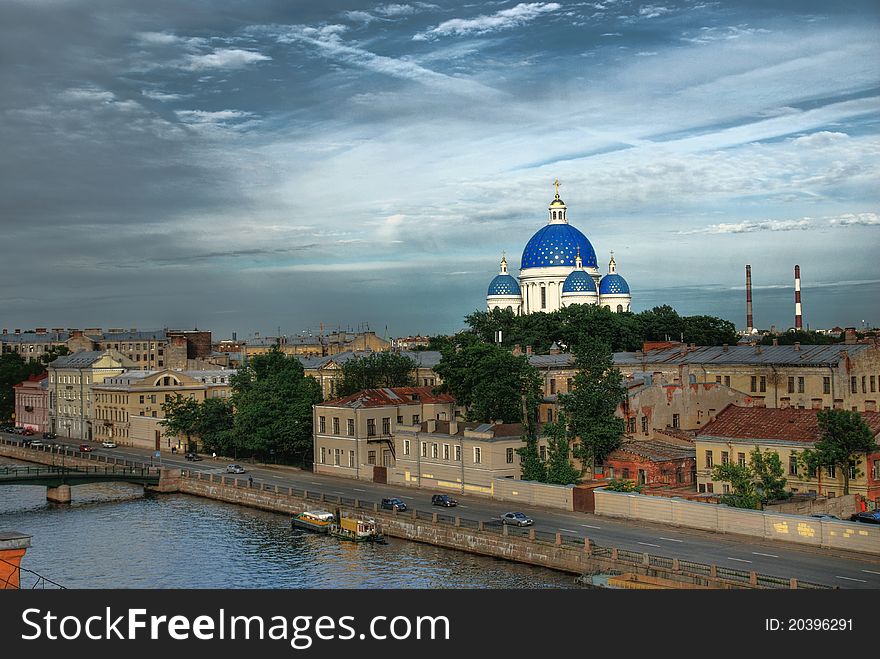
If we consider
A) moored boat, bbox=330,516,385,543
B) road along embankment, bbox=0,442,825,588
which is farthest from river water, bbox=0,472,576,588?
road along embankment, bbox=0,442,825,588

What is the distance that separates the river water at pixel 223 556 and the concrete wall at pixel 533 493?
7.57m

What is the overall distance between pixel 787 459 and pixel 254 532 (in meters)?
25.6

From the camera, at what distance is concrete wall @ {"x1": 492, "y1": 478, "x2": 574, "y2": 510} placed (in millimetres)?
50219

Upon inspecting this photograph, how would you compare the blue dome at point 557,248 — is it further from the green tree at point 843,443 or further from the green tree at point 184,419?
the green tree at point 843,443

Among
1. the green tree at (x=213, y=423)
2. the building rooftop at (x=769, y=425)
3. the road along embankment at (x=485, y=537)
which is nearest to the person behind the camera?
the road along embankment at (x=485, y=537)

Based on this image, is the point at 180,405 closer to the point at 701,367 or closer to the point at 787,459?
the point at 701,367

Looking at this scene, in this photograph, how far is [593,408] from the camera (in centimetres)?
5359

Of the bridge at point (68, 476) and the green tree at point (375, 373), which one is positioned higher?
the green tree at point (375, 373)

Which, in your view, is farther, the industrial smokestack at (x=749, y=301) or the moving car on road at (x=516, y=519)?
the industrial smokestack at (x=749, y=301)

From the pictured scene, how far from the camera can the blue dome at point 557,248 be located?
421ft

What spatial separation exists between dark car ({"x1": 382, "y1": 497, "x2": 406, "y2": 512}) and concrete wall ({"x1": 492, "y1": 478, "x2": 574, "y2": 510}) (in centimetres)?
530

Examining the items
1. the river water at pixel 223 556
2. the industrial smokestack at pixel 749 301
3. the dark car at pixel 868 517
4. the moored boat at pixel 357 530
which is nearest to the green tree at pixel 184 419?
the river water at pixel 223 556

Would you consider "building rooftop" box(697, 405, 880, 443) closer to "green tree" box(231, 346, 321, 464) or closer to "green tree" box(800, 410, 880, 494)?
"green tree" box(800, 410, 880, 494)

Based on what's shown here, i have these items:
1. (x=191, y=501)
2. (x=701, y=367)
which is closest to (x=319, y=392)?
(x=191, y=501)
